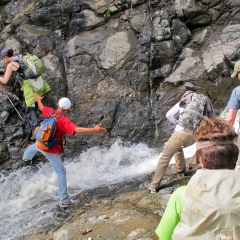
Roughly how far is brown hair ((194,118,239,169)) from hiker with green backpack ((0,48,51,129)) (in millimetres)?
6237

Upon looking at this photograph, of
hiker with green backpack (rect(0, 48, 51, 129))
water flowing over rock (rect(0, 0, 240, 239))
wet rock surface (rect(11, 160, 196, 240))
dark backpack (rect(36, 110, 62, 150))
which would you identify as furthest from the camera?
water flowing over rock (rect(0, 0, 240, 239))

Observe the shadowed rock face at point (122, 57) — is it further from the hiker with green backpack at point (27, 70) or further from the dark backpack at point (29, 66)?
the dark backpack at point (29, 66)

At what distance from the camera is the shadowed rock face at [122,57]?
944cm

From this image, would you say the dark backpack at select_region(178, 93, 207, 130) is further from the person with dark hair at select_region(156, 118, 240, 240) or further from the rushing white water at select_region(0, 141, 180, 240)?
the person with dark hair at select_region(156, 118, 240, 240)

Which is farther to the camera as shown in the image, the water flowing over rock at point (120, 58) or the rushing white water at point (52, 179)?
the water flowing over rock at point (120, 58)

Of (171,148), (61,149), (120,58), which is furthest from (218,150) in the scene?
(120,58)

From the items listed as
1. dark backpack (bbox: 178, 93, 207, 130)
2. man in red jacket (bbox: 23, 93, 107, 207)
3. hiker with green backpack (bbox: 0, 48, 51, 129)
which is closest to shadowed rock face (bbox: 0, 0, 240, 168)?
hiker with green backpack (bbox: 0, 48, 51, 129)

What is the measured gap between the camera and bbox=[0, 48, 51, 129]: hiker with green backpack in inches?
304

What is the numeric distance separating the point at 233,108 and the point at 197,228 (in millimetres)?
3331

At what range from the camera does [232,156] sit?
2.33 metres

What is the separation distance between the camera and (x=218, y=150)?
92.0 inches

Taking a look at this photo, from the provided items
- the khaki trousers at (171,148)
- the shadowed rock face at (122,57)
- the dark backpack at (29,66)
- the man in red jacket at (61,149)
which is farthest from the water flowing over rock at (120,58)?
the khaki trousers at (171,148)

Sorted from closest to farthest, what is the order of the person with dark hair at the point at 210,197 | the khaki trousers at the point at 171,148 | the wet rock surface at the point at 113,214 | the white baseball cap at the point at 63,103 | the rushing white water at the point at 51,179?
the person with dark hair at the point at 210,197 → the wet rock surface at the point at 113,214 → the khaki trousers at the point at 171,148 → the white baseball cap at the point at 63,103 → the rushing white water at the point at 51,179

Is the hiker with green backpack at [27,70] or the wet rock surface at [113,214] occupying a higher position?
the hiker with green backpack at [27,70]
